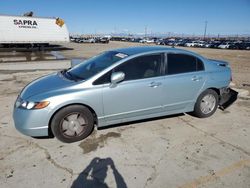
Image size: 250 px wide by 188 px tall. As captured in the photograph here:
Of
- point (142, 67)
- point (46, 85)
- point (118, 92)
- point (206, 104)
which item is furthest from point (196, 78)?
point (46, 85)

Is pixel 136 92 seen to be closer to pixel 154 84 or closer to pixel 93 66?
pixel 154 84

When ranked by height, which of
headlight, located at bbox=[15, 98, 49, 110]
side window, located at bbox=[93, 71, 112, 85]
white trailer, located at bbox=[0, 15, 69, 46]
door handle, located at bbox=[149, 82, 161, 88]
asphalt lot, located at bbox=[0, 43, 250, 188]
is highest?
white trailer, located at bbox=[0, 15, 69, 46]

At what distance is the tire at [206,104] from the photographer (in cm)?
484

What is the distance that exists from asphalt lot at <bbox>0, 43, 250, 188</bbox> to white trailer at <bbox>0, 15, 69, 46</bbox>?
23.8 meters

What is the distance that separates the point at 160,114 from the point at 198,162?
136 centimetres

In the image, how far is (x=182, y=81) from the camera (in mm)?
4469

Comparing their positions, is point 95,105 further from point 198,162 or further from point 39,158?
point 198,162

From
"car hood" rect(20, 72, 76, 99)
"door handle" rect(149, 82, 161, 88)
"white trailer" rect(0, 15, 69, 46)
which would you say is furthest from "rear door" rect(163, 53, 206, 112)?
"white trailer" rect(0, 15, 69, 46)

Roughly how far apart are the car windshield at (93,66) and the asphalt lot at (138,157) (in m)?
1.11

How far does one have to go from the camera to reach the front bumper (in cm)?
349

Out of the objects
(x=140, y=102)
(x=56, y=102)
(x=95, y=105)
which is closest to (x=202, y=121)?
(x=140, y=102)

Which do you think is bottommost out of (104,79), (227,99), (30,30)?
(227,99)

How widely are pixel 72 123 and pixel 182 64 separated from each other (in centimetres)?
247

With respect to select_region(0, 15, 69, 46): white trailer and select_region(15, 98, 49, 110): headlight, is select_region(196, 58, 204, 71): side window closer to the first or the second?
select_region(15, 98, 49, 110): headlight
